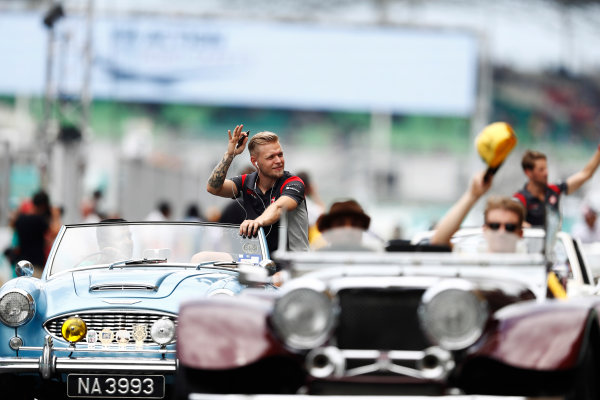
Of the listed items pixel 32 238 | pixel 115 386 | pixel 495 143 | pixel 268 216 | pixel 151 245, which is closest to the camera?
pixel 495 143

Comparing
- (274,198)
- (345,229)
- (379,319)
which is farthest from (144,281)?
(379,319)

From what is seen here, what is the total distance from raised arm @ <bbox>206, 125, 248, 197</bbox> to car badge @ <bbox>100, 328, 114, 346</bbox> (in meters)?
1.30

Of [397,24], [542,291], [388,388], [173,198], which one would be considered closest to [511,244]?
[542,291]

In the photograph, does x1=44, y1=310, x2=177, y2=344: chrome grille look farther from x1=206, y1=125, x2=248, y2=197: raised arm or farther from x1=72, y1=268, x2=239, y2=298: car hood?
x1=206, y1=125, x2=248, y2=197: raised arm

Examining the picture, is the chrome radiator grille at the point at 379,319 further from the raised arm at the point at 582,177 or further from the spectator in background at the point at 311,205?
the spectator in background at the point at 311,205

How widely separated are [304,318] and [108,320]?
276cm

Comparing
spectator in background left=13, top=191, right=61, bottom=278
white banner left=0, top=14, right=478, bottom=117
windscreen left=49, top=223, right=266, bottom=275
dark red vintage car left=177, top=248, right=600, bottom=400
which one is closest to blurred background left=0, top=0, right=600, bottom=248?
white banner left=0, top=14, right=478, bottom=117

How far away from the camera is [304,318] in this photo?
16.9 feet

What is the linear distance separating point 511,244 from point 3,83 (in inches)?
1572

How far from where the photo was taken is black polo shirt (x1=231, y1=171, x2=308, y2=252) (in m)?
7.76

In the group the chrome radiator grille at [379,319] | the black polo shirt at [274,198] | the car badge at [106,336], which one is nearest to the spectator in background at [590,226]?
the black polo shirt at [274,198]

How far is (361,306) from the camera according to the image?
17.6 ft

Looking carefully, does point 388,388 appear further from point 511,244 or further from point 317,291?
point 511,244

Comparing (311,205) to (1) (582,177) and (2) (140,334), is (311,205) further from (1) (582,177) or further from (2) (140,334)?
(2) (140,334)
